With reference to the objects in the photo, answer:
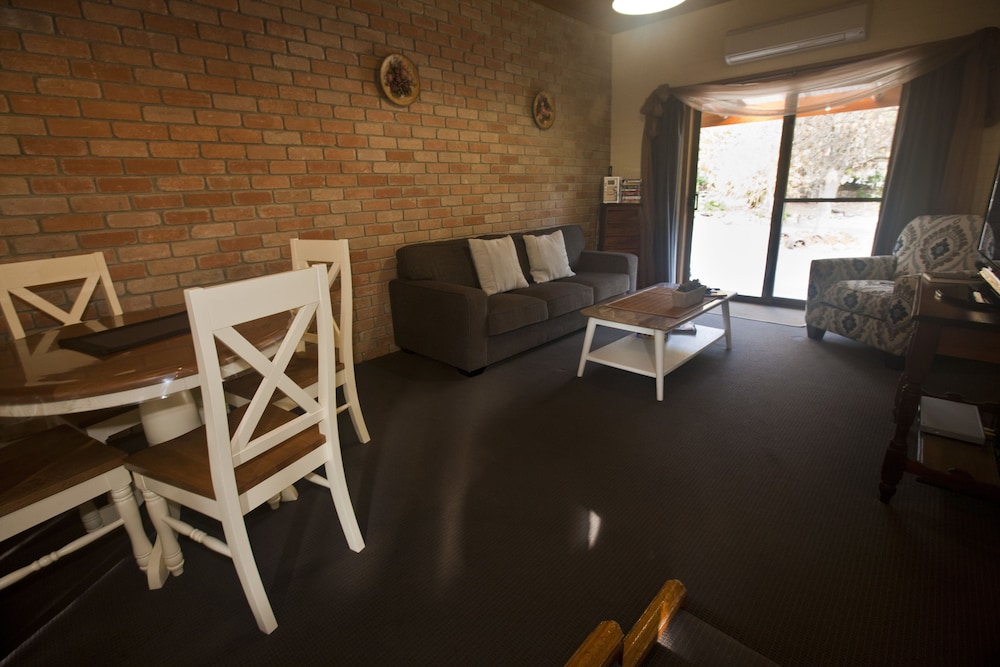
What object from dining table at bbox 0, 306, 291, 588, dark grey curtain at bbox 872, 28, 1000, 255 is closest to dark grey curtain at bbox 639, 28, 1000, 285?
dark grey curtain at bbox 872, 28, 1000, 255

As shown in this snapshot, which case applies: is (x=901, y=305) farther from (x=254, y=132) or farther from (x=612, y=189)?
(x=254, y=132)

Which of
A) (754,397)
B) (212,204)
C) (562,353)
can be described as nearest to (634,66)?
(562,353)

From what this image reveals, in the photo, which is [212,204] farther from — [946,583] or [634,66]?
[634,66]

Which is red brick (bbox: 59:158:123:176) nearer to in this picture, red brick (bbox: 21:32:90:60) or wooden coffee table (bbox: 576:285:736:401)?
red brick (bbox: 21:32:90:60)

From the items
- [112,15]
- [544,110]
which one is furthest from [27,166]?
[544,110]

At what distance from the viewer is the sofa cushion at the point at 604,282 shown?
155 inches

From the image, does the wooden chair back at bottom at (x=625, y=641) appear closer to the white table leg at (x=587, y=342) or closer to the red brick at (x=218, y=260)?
the white table leg at (x=587, y=342)

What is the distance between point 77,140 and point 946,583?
3706 millimetres

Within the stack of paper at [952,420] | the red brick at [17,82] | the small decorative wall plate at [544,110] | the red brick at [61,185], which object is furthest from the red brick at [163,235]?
the stack of paper at [952,420]

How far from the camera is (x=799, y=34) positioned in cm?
378

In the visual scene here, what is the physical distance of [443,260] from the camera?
11.2 feet

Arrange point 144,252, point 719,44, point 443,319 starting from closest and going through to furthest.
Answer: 1. point 144,252
2. point 443,319
3. point 719,44

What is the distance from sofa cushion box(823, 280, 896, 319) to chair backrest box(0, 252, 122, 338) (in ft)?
13.8

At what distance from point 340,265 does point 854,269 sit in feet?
11.6
